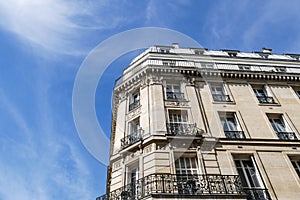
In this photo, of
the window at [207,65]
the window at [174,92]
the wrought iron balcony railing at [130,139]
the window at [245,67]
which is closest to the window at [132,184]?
the wrought iron balcony railing at [130,139]

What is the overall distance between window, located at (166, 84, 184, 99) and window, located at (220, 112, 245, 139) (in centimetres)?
215

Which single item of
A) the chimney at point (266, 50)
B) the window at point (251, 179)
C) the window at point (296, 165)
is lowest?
the window at point (251, 179)

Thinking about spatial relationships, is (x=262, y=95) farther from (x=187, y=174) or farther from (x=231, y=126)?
(x=187, y=174)

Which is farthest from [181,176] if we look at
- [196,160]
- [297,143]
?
[297,143]

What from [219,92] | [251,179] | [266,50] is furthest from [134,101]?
[266,50]

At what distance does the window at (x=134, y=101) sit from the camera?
1257cm

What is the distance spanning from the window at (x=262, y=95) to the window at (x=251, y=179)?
424cm

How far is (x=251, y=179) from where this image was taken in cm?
937

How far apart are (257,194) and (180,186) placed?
272 cm

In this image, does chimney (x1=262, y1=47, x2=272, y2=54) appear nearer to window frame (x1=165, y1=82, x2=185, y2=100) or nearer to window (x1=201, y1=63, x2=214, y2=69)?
window (x1=201, y1=63, x2=214, y2=69)

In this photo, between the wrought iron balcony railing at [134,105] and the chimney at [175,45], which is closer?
the wrought iron balcony railing at [134,105]

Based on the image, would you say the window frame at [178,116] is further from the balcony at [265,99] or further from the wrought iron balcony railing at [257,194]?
the balcony at [265,99]

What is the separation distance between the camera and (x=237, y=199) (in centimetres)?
776

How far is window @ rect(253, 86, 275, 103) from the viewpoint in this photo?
1310 cm
